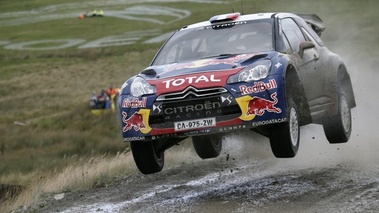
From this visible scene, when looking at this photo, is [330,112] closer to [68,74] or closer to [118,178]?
[118,178]

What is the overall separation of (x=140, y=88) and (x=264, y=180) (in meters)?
1.90

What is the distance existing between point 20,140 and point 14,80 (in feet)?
94.3

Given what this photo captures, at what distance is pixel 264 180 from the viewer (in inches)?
344

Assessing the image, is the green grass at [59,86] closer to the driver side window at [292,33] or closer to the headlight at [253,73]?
the driver side window at [292,33]

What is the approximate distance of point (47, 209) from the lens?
845 centimetres

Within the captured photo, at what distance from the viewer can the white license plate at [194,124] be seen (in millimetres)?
7620

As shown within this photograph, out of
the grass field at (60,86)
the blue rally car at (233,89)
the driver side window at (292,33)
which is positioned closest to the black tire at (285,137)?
the blue rally car at (233,89)

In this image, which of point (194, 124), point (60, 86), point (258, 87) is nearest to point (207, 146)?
point (194, 124)

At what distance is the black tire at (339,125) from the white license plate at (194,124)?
2.09 m

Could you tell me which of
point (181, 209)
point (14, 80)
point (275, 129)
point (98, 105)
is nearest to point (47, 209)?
point (181, 209)

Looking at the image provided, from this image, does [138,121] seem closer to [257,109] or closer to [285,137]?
[257,109]

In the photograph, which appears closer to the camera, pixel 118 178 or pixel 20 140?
pixel 118 178

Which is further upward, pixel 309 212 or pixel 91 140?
pixel 309 212

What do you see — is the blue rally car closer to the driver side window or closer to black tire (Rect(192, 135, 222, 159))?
the driver side window
